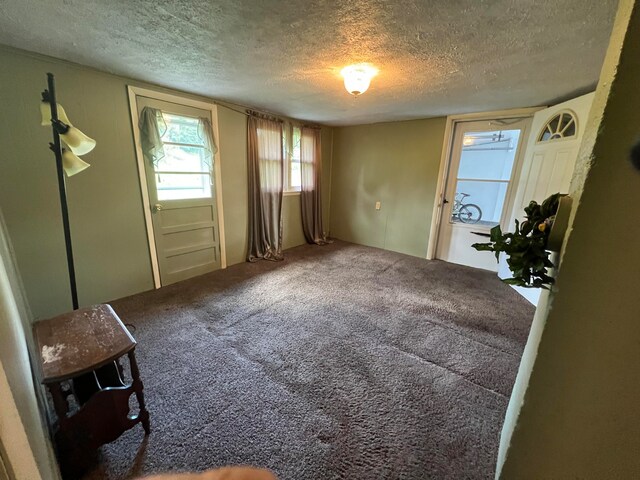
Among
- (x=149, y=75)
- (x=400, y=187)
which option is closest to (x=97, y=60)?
(x=149, y=75)

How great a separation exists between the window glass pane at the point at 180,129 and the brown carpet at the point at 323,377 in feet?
5.36

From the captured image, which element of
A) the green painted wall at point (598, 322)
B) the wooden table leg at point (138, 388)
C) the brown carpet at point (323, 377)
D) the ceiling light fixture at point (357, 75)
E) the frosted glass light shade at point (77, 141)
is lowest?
the brown carpet at point (323, 377)

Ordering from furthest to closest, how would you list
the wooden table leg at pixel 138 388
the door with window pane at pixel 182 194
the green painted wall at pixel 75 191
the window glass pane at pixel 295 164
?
the window glass pane at pixel 295 164, the door with window pane at pixel 182 194, the green painted wall at pixel 75 191, the wooden table leg at pixel 138 388

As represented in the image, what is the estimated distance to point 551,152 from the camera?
2578 mm

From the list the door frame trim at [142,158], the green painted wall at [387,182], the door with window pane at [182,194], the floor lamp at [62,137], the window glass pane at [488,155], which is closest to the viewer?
the floor lamp at [62,137]

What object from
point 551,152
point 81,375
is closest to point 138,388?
point 81,375

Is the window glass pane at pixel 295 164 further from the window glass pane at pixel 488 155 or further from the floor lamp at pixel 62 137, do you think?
the floor lamp at pixel 62 137

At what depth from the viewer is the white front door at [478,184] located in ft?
10.8

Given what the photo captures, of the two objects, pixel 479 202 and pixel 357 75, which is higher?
pixel 357 75

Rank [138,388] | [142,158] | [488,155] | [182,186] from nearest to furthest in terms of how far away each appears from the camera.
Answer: [138,388] < [142,158] < [182,186] < [488,155]

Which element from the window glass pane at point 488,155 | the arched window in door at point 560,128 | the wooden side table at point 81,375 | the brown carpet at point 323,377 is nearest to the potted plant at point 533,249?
the brown carpet at point 323,377

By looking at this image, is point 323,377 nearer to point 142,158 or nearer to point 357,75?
point 357,75

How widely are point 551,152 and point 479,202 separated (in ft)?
3.71

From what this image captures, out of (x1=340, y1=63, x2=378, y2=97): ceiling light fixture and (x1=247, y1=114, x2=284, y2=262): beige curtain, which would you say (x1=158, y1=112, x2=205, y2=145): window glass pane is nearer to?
(x1=247, y1=114, x2=284, y2=262): beige curtain
